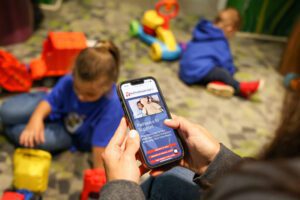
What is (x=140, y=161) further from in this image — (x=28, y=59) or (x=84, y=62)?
(x=28, y=59)

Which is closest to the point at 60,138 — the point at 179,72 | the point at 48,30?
the point at 179,72

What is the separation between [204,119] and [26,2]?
1008 millimetres

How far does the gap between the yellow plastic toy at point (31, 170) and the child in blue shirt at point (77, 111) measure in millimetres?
72

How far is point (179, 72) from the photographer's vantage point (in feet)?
5.92

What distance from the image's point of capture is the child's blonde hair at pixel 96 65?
1127mm

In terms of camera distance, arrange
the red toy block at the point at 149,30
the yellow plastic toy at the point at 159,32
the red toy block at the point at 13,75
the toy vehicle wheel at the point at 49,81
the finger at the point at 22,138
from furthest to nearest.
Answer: the red toy block at the point at 149,30 → the yellow plastic toy at the point at 159,32 → the toy vehicle wheel at the point at 49,81 → the red toy block at the point at 13,75 → the finger at the point at 22,138

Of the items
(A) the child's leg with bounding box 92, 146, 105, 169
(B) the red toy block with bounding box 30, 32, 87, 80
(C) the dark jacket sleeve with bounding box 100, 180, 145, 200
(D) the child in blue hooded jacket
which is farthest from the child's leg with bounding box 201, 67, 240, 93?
(C) the dark jacket sleeve with bounding box 100, 180, 145, 200

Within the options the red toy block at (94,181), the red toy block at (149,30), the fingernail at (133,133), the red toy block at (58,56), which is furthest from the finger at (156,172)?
the red toy block at (149,30)

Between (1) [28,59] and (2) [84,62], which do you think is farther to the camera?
(1) [28,59]

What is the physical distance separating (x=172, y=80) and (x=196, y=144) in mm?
1018

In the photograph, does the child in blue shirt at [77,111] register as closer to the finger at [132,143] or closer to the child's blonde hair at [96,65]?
the child's blonde hair at [96,65]

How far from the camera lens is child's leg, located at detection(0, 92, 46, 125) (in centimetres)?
127

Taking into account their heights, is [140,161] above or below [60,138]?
above

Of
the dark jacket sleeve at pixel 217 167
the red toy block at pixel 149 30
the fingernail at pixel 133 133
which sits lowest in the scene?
the red toy block at pixel 149 30
